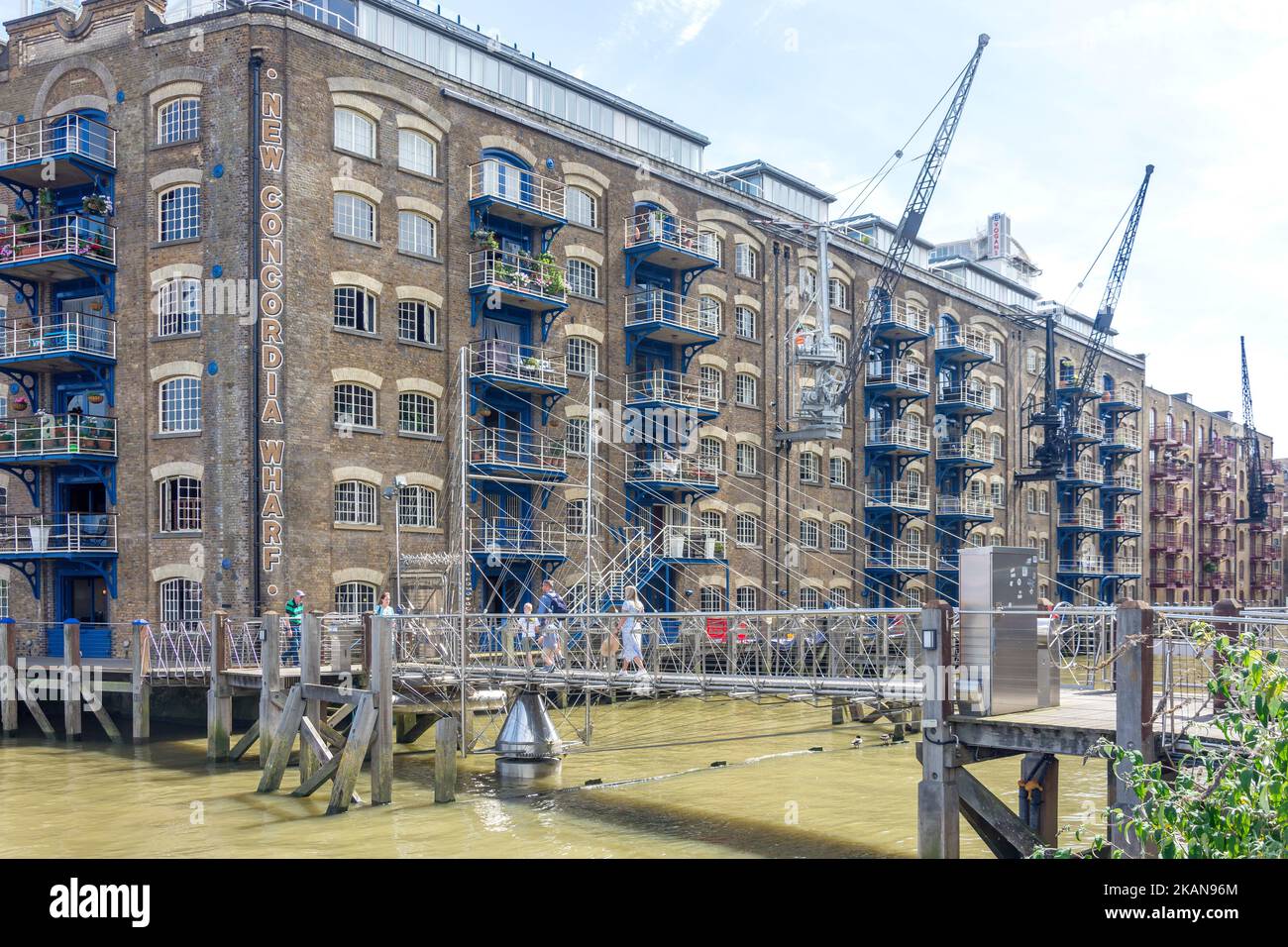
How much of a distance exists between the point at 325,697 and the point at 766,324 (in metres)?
24.8

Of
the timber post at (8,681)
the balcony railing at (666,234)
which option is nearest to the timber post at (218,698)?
the timber post at (8,681)

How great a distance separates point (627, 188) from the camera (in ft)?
116

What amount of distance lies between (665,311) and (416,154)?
953 centimetres

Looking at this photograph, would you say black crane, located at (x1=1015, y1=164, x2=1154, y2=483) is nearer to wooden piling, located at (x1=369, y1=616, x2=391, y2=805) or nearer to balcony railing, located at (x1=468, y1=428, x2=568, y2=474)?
balcony railing, located at (x1=468, y1=428, x2=568, y2=474)

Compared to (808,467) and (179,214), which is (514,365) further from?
(808,467)

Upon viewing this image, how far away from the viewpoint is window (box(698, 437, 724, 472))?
1458 inches

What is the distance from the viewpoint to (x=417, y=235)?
29688 millimetres

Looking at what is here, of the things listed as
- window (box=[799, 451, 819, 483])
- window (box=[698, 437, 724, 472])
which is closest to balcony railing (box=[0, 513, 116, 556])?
window (box=[698, 437, 724, 472])

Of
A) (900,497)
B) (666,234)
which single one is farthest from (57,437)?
(900,497)

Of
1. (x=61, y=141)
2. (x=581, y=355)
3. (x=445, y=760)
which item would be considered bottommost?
(x=445, y=760)

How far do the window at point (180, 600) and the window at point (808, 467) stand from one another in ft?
72.3

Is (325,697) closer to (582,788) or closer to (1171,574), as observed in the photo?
(582,788)

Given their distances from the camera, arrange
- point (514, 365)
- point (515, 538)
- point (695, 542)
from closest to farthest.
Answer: point (514, 365) < point (515, 538) < point (695, 542)
